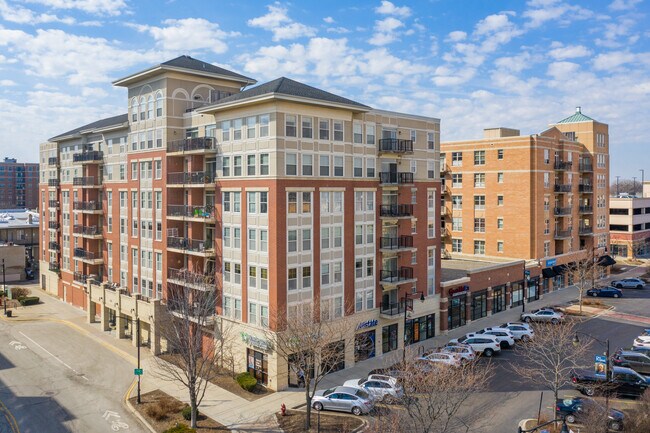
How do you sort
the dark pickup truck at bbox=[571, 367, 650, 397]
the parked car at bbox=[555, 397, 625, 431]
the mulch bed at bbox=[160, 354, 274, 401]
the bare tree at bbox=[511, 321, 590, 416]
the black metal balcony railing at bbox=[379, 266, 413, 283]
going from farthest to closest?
the black metal balcony railing at bbox=[379, 266, 413, 283], the mulch bed at bbox=[160, 354, 274, 401], the dark pickup truck at bbox=[571, 367, 650, 397], the bare tree at bbox=[511, 321, 590, 416], the parked car at bbox=[555, 397, 625, 431]

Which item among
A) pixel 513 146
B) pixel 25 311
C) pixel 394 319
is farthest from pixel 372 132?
pixel 25 311

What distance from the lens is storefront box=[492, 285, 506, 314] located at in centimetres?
5659

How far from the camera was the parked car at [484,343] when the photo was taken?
1694 inches

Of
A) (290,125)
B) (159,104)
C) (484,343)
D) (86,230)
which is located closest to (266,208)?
(290,125)

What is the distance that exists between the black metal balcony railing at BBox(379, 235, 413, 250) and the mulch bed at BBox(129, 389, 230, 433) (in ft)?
64.0

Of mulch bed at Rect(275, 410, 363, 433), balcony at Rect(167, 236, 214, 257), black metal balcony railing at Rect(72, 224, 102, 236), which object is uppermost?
black metal balcony railing at Rect(72, 224, 102, 236)

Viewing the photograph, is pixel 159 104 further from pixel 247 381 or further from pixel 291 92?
pixel 247 381

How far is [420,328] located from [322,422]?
60.6 ft

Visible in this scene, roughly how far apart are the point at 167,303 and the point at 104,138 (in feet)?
70.4

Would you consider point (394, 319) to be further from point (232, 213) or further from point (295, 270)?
point (232, 213)

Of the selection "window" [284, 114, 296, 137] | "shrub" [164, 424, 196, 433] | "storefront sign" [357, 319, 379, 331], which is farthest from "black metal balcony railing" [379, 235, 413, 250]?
"shrub" [164, 424, 196, 433]

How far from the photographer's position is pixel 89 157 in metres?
57.2

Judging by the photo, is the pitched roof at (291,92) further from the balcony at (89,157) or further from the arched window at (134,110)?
the balcony at (89,157)

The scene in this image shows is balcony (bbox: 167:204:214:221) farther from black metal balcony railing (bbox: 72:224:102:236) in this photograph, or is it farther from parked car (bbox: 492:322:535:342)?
parked car (bbox: 492:322:535:342)
